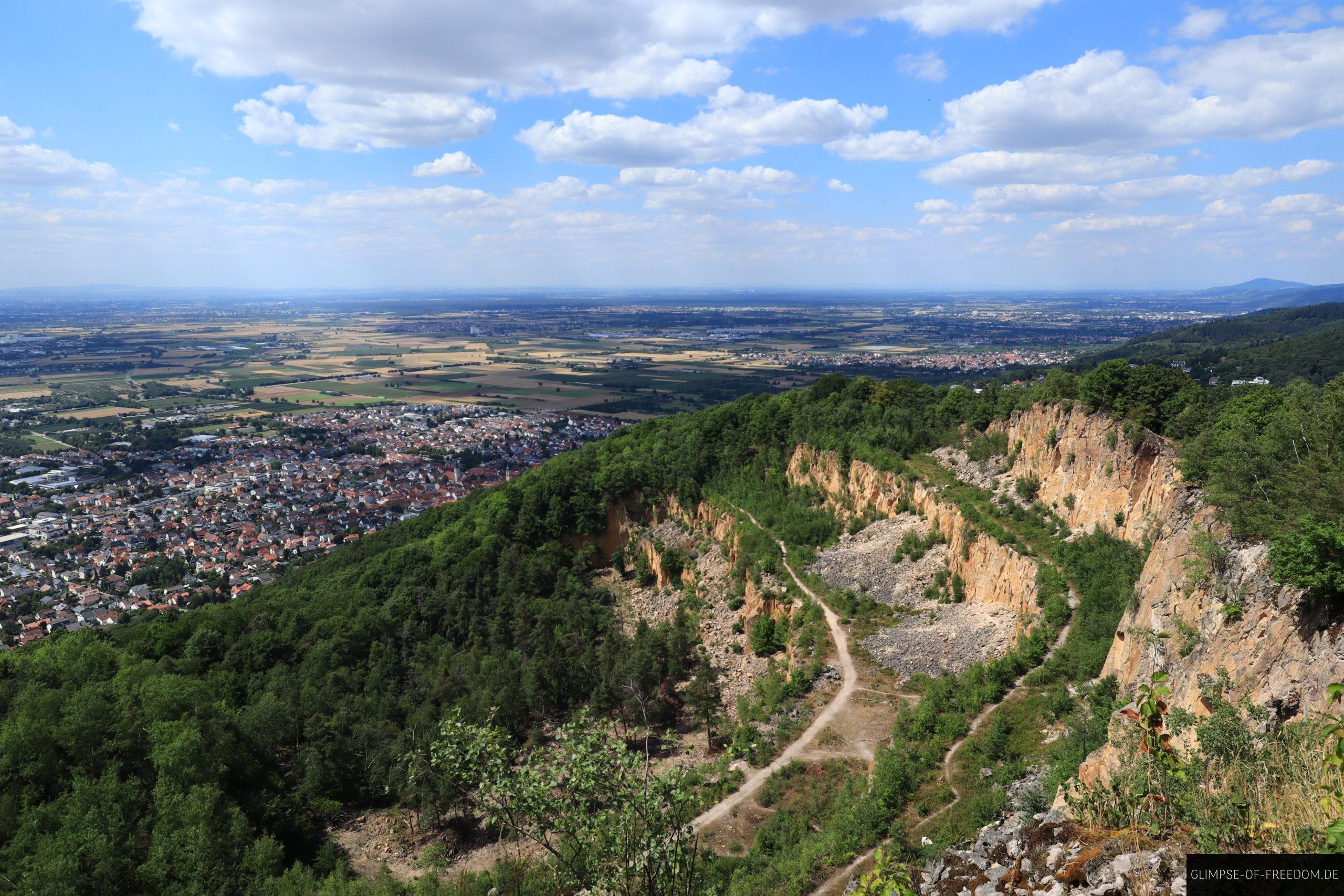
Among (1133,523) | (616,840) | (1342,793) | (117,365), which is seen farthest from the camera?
(117,365)

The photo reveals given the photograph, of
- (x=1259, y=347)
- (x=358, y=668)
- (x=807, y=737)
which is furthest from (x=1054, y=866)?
(x=1259, y=347)

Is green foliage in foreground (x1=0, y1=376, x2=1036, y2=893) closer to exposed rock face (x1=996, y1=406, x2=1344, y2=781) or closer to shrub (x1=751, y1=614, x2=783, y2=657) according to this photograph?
shrub (x1=751, y1=614, x2=783, y2=657)

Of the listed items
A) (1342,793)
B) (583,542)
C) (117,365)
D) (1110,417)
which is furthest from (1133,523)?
(117,365)

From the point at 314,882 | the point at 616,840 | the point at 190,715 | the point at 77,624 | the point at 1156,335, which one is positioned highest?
the point at 1156,335

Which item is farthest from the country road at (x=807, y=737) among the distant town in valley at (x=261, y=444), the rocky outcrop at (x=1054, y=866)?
the distant town in valley at (x=261, y=444)

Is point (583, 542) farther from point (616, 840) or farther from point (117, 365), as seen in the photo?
point (117, 365)

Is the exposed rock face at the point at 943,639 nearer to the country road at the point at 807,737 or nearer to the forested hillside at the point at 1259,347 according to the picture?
the country road at the point at 807,737

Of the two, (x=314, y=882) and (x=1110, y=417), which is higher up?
(x=1110, y=417)
